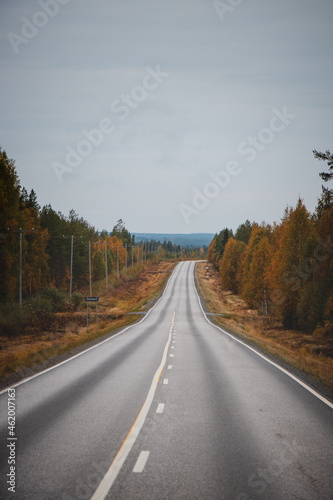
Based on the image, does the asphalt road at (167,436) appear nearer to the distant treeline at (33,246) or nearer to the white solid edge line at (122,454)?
the white solid edge line at (122,454)

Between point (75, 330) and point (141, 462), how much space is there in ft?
92.1

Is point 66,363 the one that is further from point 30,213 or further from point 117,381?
point 30,213

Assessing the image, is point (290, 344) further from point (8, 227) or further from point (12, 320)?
point (8, 227)

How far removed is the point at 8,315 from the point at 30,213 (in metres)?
26.8

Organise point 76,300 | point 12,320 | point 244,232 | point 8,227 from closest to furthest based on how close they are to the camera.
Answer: point 12,320 < point 8,227 < point 76,300 < point 244,232

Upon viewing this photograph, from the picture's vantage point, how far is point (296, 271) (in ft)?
112

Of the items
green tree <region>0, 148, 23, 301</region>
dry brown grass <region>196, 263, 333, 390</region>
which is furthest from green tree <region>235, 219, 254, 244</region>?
green tree <region>0, 148, 23, 301</region>

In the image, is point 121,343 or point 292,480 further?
point 121,343

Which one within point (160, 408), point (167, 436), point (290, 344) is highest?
point (167, 436)

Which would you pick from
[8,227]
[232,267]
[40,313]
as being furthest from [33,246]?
[232,267]

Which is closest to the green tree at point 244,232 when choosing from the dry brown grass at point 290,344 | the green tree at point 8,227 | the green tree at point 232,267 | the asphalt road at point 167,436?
the green tree at point 232,267

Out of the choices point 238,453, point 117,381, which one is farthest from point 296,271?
point 238,453

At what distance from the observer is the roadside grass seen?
1586cm

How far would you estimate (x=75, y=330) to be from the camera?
31703mm
